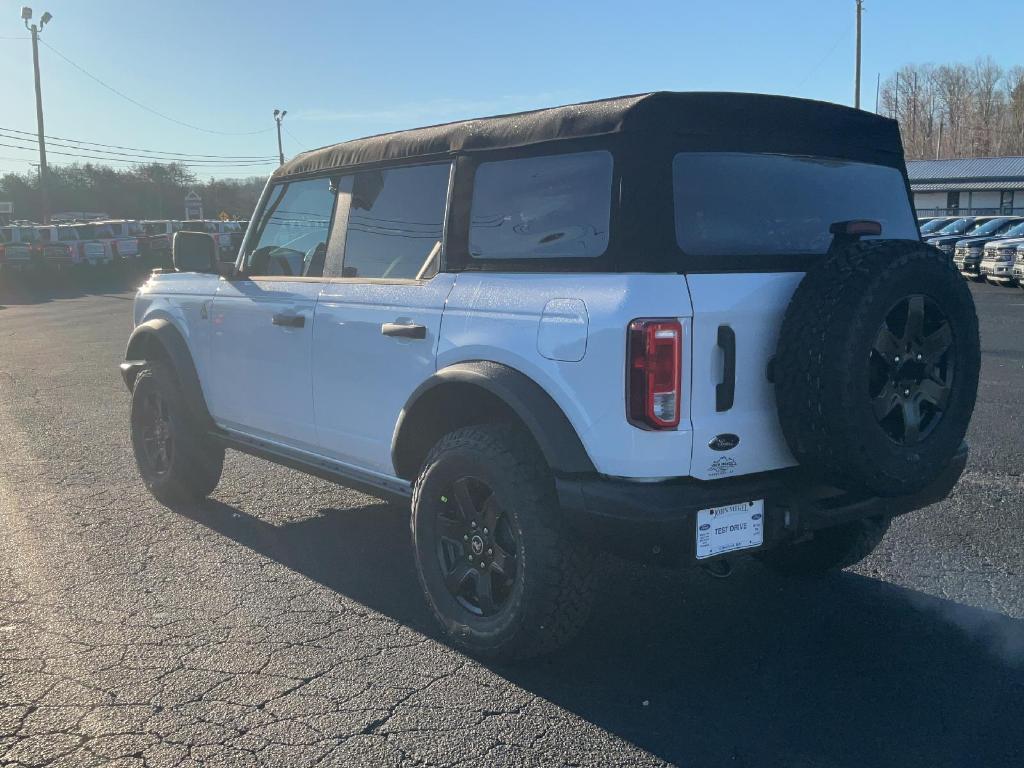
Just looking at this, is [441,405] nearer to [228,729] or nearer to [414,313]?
[414,313]

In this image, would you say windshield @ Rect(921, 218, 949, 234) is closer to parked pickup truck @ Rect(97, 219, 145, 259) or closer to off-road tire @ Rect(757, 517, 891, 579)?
off-road tire @ Rect(757, 517, 891, 579)

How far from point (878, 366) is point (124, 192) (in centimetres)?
8524

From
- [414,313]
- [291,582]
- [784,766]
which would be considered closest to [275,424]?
→ [291,582]

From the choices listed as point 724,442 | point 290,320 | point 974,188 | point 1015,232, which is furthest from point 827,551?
point 974,188

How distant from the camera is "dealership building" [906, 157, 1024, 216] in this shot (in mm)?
58250

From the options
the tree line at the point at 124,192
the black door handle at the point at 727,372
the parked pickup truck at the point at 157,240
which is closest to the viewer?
the black door handle at the point at 727,372

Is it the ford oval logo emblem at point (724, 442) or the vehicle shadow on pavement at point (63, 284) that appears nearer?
the ford oval logo emblem at point (724, 442)

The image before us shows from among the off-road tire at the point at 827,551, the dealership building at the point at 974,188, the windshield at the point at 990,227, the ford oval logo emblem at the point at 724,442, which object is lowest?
the off-road tire at the point at 827,551

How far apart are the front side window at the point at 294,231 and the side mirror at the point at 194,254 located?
279mm

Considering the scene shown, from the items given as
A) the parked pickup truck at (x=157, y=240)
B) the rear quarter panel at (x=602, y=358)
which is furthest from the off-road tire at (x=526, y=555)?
the parked pickup truck at (x=157, y=240)

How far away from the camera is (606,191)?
3.36 meters

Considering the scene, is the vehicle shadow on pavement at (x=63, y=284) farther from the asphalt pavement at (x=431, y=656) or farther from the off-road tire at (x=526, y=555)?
the off-road tire at (x=526, y=555)

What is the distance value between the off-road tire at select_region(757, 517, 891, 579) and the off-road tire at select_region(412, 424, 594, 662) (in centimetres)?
122

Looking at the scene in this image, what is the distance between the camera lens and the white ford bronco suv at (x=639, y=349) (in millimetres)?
3121
